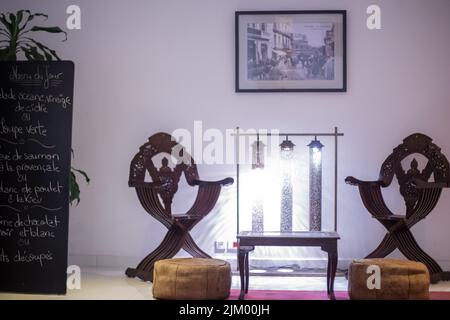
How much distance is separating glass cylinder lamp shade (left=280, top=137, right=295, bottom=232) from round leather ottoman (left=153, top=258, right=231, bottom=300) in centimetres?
89

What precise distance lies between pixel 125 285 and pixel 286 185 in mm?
1600

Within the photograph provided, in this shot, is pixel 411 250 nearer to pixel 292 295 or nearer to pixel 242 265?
pixel 292 295

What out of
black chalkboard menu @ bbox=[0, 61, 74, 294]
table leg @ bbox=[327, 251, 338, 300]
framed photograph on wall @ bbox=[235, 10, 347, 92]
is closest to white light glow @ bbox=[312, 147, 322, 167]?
framed photograph on wall @ bbox=[235, 10, 347, 92]

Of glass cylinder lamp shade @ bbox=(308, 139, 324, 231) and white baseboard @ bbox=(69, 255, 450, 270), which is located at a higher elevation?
glass cylinder lamp shade @ bbox=(308, 139, 324, 231)

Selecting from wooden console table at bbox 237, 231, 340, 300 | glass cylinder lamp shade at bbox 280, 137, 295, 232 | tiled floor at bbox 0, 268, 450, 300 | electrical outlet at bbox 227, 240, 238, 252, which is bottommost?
tiled floor at bbox 0, 268, 450, 300

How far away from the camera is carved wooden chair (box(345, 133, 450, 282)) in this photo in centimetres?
532

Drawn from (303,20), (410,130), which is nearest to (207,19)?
(303,20)

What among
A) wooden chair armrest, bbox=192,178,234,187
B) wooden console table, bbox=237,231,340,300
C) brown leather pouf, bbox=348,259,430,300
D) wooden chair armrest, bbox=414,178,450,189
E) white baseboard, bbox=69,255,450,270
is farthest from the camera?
white baseboard, bbox=69,255,450,270

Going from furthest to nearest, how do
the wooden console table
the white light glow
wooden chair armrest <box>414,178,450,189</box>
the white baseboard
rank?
the white baseboard
the white light glow
wooden chair armrest <box>414,178,450,189</box>
the wooden console table

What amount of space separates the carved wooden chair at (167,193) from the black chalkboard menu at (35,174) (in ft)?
3.20

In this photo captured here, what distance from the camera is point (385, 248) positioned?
17.9 ft

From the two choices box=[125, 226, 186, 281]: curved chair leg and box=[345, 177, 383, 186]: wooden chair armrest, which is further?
box=[345, 177, 383, 186]: wooden chair armrest

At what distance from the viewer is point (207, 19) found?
6.01m

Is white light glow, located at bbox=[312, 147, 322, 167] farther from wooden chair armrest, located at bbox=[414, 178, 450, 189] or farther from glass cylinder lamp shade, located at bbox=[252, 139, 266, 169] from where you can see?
wooden chair armrest, located at bbox=[414, 178, 450, 189]
